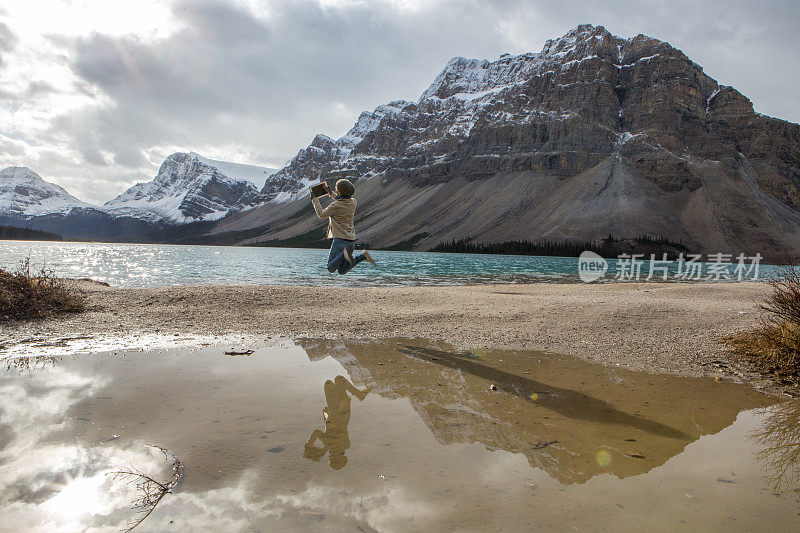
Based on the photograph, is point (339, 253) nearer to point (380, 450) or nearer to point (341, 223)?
point (341, 223)

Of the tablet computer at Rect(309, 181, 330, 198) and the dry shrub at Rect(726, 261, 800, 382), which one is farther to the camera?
the tablet computer at Rect(309, 181, 330, 198)

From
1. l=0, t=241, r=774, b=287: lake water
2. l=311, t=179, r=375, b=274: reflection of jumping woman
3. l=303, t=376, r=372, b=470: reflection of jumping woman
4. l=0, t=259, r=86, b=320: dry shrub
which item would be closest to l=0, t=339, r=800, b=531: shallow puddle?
l=303, t=376, r=372, b=470: reflection of jumping woman

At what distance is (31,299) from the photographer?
10.1 metres

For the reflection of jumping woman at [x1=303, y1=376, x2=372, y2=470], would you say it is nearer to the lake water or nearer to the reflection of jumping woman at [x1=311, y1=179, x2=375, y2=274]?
the reflection of jumping woman at [x1=311, y1=179, x2=375, y2=274]

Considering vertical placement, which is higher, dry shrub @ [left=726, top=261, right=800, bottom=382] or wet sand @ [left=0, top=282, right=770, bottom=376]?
dry shrub @ [left=726, top=261, right=800, bottom=382]

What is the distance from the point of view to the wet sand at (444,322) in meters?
8.38

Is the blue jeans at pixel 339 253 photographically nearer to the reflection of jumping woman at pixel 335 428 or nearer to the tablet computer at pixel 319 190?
the tablet computer at pixel 319 190

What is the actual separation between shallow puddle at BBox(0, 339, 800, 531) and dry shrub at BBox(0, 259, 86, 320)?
4434 millimetres

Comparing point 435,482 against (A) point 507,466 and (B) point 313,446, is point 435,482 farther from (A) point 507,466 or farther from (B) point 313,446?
(B) point 313,446

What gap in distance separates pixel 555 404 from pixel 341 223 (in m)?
6.23

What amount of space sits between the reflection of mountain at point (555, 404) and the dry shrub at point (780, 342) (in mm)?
1107

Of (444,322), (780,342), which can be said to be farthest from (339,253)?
(780,342)

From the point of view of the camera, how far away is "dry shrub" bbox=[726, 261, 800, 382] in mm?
6598

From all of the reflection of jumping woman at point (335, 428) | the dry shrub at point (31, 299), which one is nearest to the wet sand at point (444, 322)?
the dry shrub at point (31, 299)
